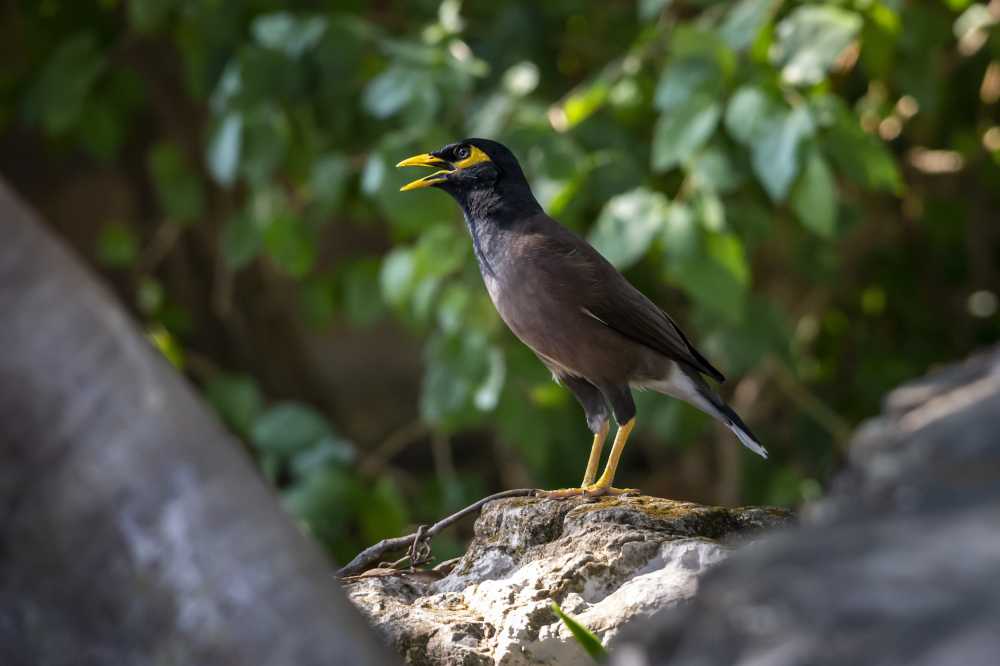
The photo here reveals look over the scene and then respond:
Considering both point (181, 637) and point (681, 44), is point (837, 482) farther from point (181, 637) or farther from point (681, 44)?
point (681, 44)

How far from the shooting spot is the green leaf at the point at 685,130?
4613 millimetres

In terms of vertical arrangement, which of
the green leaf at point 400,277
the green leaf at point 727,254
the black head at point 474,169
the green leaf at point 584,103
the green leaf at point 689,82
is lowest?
the green leaf at point 727,254

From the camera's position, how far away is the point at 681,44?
4711 mm

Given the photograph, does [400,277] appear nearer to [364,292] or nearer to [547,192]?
[547,192]

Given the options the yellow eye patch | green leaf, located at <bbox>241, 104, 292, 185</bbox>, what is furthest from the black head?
green leaf, located at <bbox>241, 104, 292, 185</bbox>

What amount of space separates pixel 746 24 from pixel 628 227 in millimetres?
916

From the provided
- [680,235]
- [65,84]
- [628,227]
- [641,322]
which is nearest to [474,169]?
[641,322]

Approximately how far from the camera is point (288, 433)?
5969mm

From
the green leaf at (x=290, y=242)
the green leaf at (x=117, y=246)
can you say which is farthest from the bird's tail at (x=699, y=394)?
the green leaf at (x=117, y=246)

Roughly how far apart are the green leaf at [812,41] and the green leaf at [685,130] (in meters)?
0.33

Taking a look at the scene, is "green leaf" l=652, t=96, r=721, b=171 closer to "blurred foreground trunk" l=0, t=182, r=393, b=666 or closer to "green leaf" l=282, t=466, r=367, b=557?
"green leaf" l=282, t=466, r=367, b=557

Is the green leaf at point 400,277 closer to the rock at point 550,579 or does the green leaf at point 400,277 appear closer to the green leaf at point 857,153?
the green leaf at point 857,153

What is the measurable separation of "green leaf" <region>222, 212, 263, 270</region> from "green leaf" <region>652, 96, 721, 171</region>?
2304 millimetres

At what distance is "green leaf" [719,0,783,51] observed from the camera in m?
4.79
